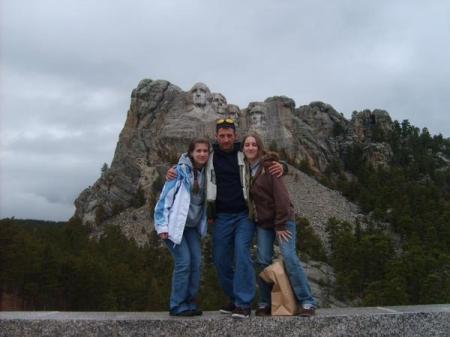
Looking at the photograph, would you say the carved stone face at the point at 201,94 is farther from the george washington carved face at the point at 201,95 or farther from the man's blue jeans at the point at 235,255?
the man's blue jeans at the point at 235,255

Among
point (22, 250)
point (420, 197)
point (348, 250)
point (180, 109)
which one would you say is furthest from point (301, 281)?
point (180, 109)

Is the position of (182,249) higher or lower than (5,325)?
higher

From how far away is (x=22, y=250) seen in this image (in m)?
42.8

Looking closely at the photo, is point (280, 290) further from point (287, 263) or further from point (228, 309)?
point (228, 309)

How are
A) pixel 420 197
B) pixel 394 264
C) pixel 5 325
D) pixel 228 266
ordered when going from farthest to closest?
1. pixel 420 197
2. pixel 394 264
3. pixel 228 266
4. pixel 5 325

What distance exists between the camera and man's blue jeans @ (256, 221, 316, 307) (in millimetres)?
7270

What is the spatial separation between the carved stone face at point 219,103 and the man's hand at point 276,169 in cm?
10933

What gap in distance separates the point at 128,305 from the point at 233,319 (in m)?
40.7

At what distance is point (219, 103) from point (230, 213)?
364 ft

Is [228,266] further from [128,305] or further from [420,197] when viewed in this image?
[420,197]

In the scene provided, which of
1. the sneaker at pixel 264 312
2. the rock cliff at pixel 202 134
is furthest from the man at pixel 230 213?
the rock cliff at pixel 202 134

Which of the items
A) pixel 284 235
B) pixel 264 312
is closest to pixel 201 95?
pixel 284 235

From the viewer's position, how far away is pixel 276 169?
757 centimetres

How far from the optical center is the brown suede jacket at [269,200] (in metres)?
7.41
